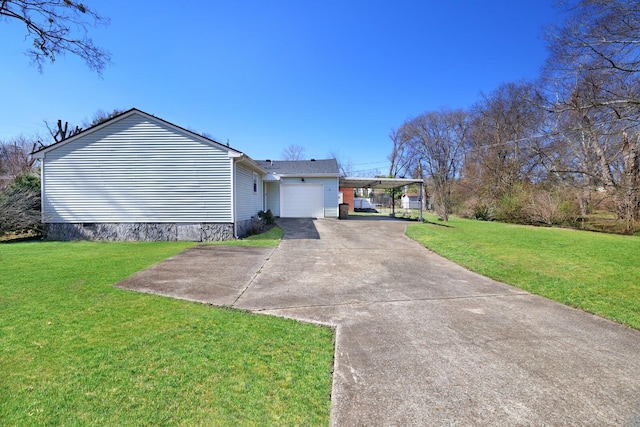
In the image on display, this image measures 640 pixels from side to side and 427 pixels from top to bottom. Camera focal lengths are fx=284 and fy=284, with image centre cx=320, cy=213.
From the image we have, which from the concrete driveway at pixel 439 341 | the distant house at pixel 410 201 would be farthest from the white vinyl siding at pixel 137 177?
the distant house at pixel 410 201

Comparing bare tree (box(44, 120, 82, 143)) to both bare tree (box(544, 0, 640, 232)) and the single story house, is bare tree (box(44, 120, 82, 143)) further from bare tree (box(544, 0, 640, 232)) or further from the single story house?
bare tree (box(544, 0, 640, 232))

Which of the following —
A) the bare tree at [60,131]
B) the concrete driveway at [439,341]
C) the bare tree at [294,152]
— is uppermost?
the bare tree at [294,152]

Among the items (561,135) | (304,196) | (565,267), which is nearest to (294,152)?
(304,196)

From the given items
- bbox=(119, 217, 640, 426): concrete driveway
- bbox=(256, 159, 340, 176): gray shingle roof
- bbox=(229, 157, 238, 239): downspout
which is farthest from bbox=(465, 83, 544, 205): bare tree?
bbox=(119, 217, 640, 426): concrete driveway

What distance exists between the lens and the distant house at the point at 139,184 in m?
10.3

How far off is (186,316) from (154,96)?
1512 cm

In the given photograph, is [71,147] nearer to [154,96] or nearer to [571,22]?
[154,96]

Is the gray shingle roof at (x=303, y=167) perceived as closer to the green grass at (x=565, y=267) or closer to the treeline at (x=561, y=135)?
the green grass at (x=565, y=267)

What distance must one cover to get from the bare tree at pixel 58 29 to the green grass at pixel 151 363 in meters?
8.89

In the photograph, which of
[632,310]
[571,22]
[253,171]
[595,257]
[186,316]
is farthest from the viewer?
[253,171]

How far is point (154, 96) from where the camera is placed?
14.8m

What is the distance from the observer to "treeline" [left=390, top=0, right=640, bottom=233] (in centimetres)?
1047

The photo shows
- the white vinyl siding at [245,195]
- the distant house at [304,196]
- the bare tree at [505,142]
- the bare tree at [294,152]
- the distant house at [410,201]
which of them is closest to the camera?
the white vinyl siding at [245,195]

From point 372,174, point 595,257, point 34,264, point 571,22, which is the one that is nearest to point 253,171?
point 34,264
